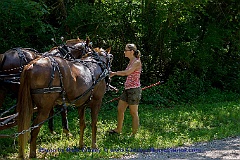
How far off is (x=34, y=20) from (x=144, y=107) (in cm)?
463

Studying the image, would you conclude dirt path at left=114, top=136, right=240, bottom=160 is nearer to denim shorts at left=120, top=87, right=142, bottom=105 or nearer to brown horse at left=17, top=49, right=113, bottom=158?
brown horse at left=17, top=49, right=113, bottom=158

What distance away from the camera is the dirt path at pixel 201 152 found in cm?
655

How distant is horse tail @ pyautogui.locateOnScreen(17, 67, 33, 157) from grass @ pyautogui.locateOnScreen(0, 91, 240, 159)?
81cm

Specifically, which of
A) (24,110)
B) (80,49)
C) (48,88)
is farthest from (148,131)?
(24,110)

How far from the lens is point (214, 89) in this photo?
1509 centimetres

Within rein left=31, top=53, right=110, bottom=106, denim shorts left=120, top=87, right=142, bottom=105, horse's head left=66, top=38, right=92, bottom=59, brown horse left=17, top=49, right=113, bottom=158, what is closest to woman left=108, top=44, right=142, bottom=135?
denim shorts left=120, top=87, right=142, bottom=105

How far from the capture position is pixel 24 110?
5.78 metres

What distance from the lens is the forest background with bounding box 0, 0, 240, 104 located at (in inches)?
499

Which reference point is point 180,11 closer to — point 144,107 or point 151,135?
point 144,107

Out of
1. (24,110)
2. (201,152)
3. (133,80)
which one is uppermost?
(133,80)

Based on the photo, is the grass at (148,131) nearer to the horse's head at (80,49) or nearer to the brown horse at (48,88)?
the brown horse at (48,88)

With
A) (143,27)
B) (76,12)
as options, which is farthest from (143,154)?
(143,27)

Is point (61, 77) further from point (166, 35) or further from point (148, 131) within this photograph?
point (166, 35)

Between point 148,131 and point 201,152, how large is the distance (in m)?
2.10
